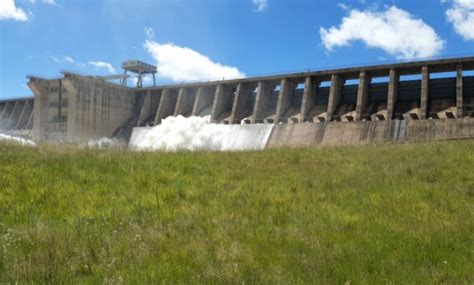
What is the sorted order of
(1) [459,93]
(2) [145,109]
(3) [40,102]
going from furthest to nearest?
(2) [145,109]
(3) [40,102]
(1) [459,93]

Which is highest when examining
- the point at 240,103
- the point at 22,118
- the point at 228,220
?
the point at 240,103

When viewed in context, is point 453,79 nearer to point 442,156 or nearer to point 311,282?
point 442,156

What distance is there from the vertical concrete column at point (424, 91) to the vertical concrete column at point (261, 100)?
1178cm

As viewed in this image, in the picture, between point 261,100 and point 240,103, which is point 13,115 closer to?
point 240,103

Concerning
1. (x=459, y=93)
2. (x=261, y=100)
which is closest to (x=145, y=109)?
(x=261, y=100)

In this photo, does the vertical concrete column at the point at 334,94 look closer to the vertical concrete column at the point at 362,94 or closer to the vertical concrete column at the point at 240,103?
the vertical concrete column at the point at 362,94

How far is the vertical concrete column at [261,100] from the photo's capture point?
114ft

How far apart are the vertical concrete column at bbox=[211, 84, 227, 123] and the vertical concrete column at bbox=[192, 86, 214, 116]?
1.61 metres

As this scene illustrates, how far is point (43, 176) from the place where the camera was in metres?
8.53

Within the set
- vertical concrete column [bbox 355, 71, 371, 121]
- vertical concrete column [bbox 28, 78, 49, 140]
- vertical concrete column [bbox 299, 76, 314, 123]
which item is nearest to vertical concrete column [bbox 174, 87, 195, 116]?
vertical concrete column [bbox 299, 76, 314, 123]

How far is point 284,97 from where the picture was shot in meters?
34.8

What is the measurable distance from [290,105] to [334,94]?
14.7 ft

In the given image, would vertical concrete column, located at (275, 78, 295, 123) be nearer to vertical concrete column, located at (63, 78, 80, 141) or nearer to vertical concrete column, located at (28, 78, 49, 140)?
vertical concrete column, located at (63, 78, 80, 141)

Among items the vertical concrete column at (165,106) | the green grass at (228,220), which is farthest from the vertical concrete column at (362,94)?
the green grass at (228,220)
